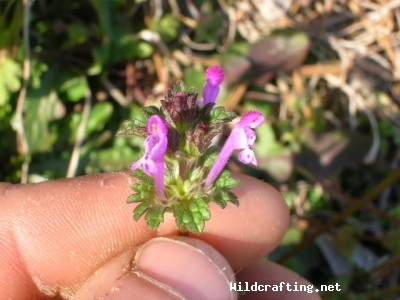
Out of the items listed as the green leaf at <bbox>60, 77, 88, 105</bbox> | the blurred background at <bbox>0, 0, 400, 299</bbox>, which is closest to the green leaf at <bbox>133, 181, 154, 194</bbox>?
the blurred background at <bbox>0, 0, 400, 299</bbox>

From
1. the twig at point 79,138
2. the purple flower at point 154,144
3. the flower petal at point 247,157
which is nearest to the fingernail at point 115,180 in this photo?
the purple flower at point 154,144

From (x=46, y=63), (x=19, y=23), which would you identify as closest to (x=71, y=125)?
(x=46, y=63)

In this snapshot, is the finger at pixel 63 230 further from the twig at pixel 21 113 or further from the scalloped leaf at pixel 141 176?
the twig at pixel 21 113

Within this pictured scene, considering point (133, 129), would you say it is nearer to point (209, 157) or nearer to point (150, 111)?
point (150, 111)

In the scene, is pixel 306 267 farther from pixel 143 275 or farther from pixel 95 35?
pixel 95 35

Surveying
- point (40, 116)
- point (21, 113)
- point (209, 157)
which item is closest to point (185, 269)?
point (209, 157)
